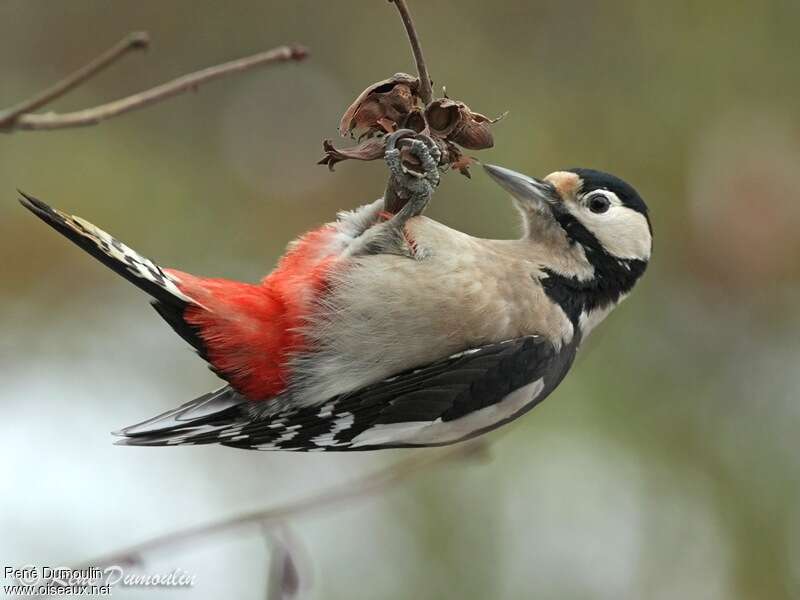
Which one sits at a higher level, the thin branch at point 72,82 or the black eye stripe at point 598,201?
the black eye stripe at point 598,201

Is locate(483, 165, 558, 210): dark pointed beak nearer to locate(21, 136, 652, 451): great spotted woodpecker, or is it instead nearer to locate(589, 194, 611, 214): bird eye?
locate(589, 194, 611, 214): bird eye

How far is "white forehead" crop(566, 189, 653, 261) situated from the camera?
347 centimetres

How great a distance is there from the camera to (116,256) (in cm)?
271

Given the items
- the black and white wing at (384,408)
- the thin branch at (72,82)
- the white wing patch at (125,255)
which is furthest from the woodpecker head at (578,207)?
the thin branch at (72,82)

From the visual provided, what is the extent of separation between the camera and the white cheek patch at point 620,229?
3473 mm

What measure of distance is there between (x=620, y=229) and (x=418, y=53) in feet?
4.40

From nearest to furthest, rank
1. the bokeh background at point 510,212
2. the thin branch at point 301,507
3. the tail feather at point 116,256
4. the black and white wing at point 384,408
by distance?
1. the thin branch at point 301,507
2. the tail feather at point 116,256
3. the black and white wing at point 384,408
4. the bokeh background at point 510,212

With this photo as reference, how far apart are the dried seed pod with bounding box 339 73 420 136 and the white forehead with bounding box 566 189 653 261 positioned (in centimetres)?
92

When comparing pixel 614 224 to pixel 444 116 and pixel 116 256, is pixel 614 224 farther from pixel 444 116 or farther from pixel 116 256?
pixel 116 256

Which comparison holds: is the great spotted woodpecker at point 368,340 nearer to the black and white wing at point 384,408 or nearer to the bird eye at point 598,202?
the black and white wing at point 384,408

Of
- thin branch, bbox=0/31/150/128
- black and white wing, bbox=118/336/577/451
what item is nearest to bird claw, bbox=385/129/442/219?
black and white wing, bbox=118/336/577/451

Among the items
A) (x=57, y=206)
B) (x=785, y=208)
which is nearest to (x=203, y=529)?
(x=57, y=206)

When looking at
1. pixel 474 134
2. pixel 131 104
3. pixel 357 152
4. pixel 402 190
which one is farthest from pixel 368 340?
pixel 131 104

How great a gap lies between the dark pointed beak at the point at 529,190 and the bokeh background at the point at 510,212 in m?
1.53
